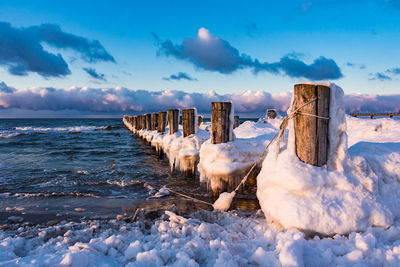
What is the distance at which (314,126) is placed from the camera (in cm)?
315

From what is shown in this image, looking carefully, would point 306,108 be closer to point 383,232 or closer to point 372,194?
point 372,194

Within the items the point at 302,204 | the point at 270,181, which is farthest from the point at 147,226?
the point at 302,204

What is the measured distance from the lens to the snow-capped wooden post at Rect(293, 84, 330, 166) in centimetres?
313

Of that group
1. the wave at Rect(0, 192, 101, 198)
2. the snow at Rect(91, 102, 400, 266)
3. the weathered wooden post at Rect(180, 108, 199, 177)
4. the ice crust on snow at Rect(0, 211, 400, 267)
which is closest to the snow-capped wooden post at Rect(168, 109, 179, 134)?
the weathered wooden post at Rect(180, 108, 199, 177)

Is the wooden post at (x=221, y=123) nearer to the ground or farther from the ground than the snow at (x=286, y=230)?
farther from the ground

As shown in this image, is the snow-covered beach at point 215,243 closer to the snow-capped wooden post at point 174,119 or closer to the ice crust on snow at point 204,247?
the ice crust on snow at point 204,247

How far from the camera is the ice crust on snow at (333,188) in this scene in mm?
2699

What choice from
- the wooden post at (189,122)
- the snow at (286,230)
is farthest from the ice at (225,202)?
the wooden post at (189,122)

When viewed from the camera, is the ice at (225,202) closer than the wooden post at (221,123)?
Yes

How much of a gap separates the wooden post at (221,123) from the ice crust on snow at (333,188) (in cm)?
164

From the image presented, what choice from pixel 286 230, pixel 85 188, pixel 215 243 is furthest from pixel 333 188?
pixel 85 188

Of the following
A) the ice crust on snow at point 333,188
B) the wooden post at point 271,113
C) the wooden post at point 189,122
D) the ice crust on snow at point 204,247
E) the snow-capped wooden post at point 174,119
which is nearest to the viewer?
the ice crust on snow at point 204,247

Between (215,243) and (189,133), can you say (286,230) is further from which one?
(189,133)

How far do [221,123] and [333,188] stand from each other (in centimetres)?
259
